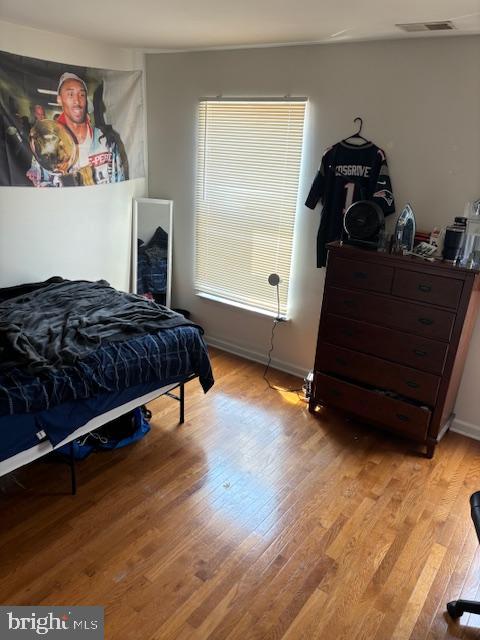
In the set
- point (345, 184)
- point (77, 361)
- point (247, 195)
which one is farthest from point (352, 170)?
point (77, 361)

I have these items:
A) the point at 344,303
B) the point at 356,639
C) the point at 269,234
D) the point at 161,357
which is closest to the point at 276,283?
the point at 269,234

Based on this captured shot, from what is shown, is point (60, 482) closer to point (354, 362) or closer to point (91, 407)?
point (91, 407)

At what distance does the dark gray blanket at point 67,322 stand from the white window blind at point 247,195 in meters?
1.06

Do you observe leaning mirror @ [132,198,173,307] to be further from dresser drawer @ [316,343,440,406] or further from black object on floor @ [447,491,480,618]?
black object on floor @ [447,491,480,618]

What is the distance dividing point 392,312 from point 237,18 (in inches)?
70.5

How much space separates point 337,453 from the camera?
2889 millimetres

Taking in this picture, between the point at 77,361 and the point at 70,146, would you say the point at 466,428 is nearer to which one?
the point at 77,361

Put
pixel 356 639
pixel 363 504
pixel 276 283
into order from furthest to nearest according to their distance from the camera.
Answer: pixel 276 283, pixel 363 504, pixel 356 639

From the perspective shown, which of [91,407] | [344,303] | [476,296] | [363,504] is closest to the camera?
[91,407]

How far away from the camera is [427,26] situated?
98.7 inches

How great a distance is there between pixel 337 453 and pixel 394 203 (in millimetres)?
1593

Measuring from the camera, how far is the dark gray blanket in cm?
229

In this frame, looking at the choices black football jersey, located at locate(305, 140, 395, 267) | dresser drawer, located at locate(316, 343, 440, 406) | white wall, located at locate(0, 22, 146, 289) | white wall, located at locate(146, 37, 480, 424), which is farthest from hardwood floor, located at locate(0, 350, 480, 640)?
white wall, located at locate(0, 22, 146, 289)

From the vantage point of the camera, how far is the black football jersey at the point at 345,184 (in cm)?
308
